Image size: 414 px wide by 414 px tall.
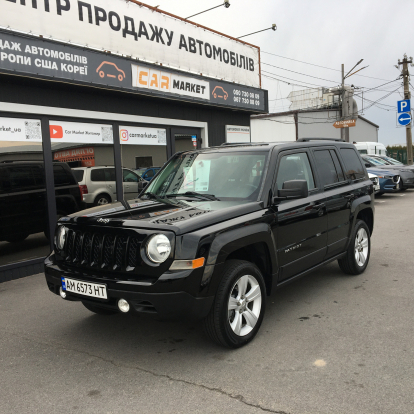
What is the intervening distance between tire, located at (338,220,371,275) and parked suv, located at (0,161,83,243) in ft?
15.7

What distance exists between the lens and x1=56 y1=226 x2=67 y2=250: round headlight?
398cm

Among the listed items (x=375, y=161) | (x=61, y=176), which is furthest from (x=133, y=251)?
(x=375, y=161)

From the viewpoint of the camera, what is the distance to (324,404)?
282cm

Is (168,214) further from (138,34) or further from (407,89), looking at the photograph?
(407,89)

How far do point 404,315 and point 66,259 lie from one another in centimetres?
336

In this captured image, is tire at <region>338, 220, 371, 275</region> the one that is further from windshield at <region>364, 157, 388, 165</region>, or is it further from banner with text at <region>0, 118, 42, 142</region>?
windshield at <region>364, 157, 388, 165</region>

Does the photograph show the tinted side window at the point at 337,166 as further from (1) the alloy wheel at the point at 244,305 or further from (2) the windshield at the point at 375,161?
(2) the windshield at the point at 375,161

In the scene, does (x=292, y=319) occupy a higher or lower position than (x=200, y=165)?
lower

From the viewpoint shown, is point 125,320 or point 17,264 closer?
point 125,320

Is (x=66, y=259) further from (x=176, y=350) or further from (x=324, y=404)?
(x=324, y=404)

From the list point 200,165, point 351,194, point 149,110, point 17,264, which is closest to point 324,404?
point 200,165

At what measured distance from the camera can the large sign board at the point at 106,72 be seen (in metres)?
6.32

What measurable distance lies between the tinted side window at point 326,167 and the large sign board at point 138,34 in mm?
4848

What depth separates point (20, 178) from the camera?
690 cm
